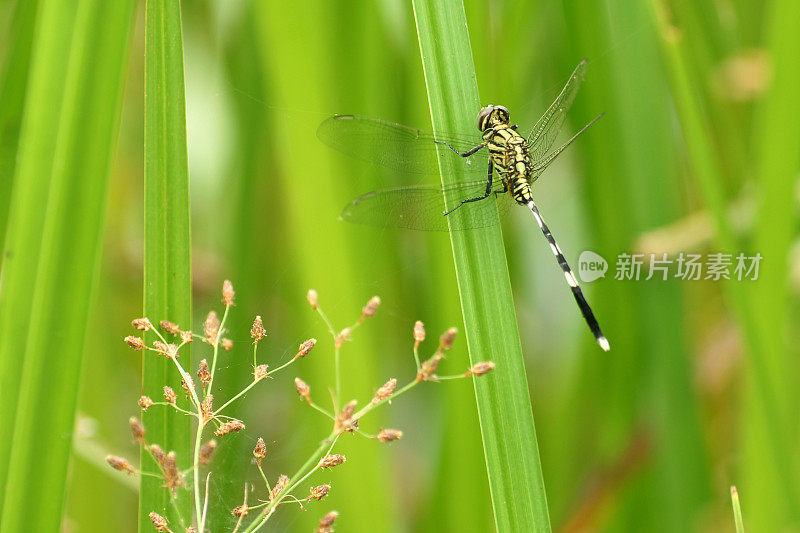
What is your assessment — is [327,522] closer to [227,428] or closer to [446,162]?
[227,428]

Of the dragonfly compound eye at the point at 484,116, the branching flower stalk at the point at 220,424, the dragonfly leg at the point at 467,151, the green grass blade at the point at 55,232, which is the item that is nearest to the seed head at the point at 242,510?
the branching flower stalk at the point at 220,424

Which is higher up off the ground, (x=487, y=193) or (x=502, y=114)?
(x=502, y=114)

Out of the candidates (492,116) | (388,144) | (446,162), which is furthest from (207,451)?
(492,116)

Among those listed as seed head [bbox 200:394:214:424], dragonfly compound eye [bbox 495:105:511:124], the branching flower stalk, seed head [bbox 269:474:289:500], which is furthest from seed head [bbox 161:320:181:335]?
dragonfly compound eye [bbox 495:105:511:124]

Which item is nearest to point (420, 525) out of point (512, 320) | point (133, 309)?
point (512, 320)

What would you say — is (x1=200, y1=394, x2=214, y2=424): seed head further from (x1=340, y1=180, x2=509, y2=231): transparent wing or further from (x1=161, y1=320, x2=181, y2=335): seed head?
(x1=340, y1=180, x2=509, y2=231): transparent wing

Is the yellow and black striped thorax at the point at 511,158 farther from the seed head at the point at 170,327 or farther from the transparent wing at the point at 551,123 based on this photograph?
the seed head at the point at 170,327
